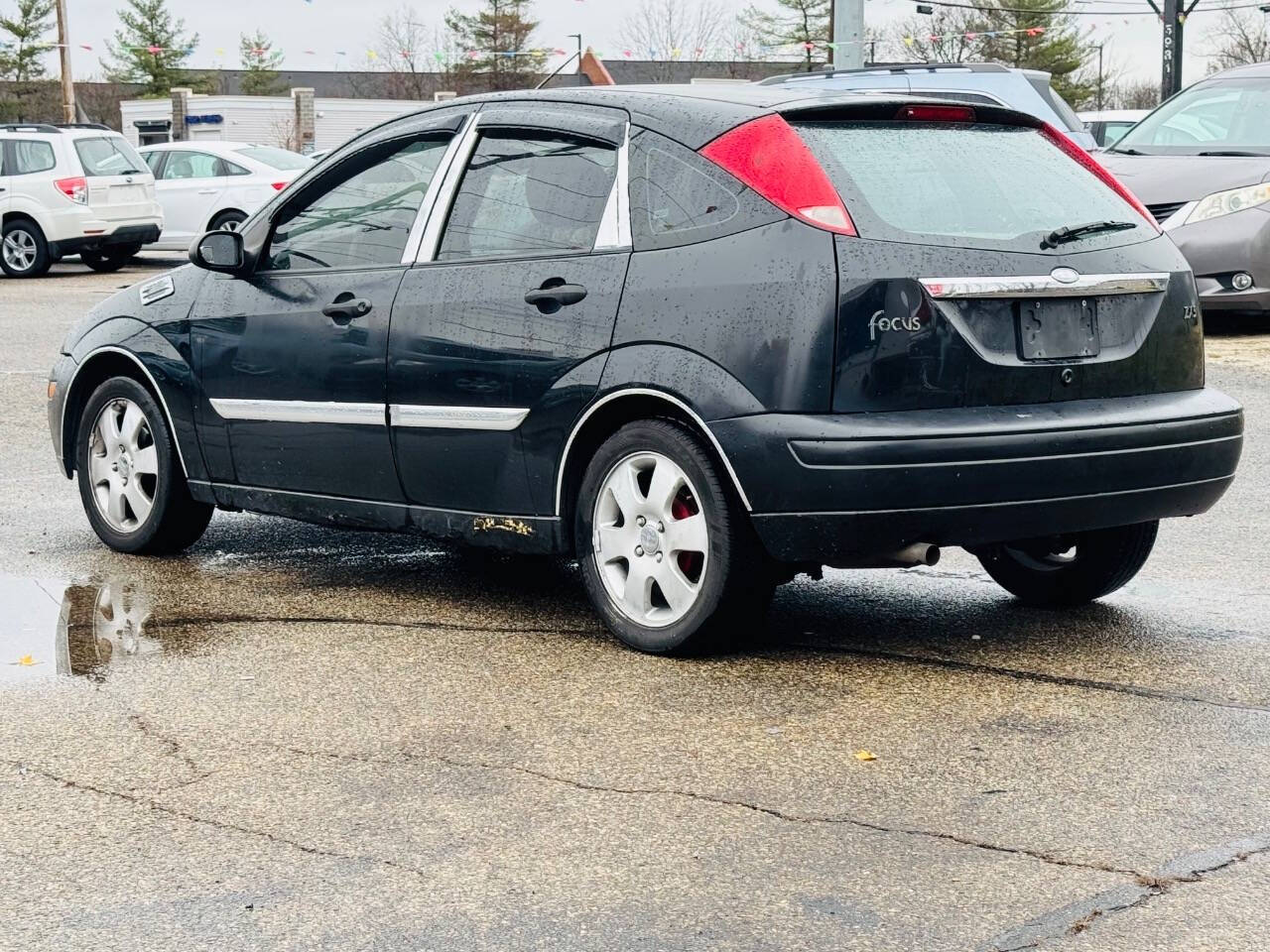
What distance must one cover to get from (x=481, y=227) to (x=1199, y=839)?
9.76 ft

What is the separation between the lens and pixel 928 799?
4043 mm

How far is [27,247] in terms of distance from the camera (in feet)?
75.2

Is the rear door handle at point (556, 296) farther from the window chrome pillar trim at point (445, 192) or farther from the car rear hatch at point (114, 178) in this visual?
the car rear hatch at point (114, 178)

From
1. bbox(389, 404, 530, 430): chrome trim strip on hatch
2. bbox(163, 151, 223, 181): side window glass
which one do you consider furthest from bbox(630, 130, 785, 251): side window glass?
bbox(163, 151, 223, 181): side window glass

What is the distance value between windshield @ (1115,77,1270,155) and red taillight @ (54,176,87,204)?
1314 centimetres

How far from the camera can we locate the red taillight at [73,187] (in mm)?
22672

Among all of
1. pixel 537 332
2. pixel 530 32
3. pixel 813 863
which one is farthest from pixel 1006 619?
pixel 530 32

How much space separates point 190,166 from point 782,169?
69.2 ft

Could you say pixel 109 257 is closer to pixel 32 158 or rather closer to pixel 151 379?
pixel 32 158

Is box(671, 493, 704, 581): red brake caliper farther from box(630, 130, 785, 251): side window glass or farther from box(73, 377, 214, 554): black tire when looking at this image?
box(73, 377, 214, 554): black tire

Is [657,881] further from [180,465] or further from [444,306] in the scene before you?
[180,465]

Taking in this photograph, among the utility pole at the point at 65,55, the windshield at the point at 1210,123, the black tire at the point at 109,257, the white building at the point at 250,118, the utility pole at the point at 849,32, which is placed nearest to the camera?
the windshield at the point at 1210,123

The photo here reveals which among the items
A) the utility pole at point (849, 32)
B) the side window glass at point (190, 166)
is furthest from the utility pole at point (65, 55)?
the utility pole at point (849, 32)

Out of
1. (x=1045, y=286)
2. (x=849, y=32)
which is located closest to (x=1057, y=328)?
(x=1045, y=286)
